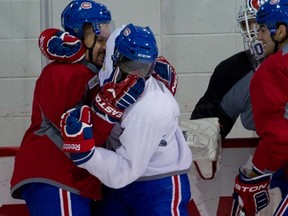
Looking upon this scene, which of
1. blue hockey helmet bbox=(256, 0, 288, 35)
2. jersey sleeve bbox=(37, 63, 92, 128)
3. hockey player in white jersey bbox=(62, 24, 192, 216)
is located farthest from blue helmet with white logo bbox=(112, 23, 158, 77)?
blue hockey helmet bbox=(256, 0, 288, 35)

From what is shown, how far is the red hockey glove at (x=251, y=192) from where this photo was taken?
110 inches

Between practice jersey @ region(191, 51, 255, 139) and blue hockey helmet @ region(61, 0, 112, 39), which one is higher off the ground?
blue hockey helmet @ region(61, 0, 112, 39)

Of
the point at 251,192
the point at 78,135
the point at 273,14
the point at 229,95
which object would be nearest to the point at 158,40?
the point at 229,95

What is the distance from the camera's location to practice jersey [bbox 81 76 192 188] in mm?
2479

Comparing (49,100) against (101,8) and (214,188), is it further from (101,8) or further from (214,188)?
(214,188)

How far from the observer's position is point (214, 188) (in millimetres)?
3207

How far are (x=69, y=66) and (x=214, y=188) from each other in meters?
0.89

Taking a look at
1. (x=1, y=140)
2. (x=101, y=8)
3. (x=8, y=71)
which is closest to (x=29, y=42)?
(x=8, y=71)

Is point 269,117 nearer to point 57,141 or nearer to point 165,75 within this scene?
point 165,75

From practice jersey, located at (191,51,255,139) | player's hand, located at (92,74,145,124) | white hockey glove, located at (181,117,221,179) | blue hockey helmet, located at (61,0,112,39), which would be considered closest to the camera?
player's hand, located at (92,74,145,124)

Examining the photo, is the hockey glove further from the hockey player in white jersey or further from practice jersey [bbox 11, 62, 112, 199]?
practice jersey [bbox 11, 62, 112, 199]

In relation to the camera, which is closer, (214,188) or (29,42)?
(214,188)

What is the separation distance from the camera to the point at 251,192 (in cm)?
281

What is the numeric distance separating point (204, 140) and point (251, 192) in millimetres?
298
